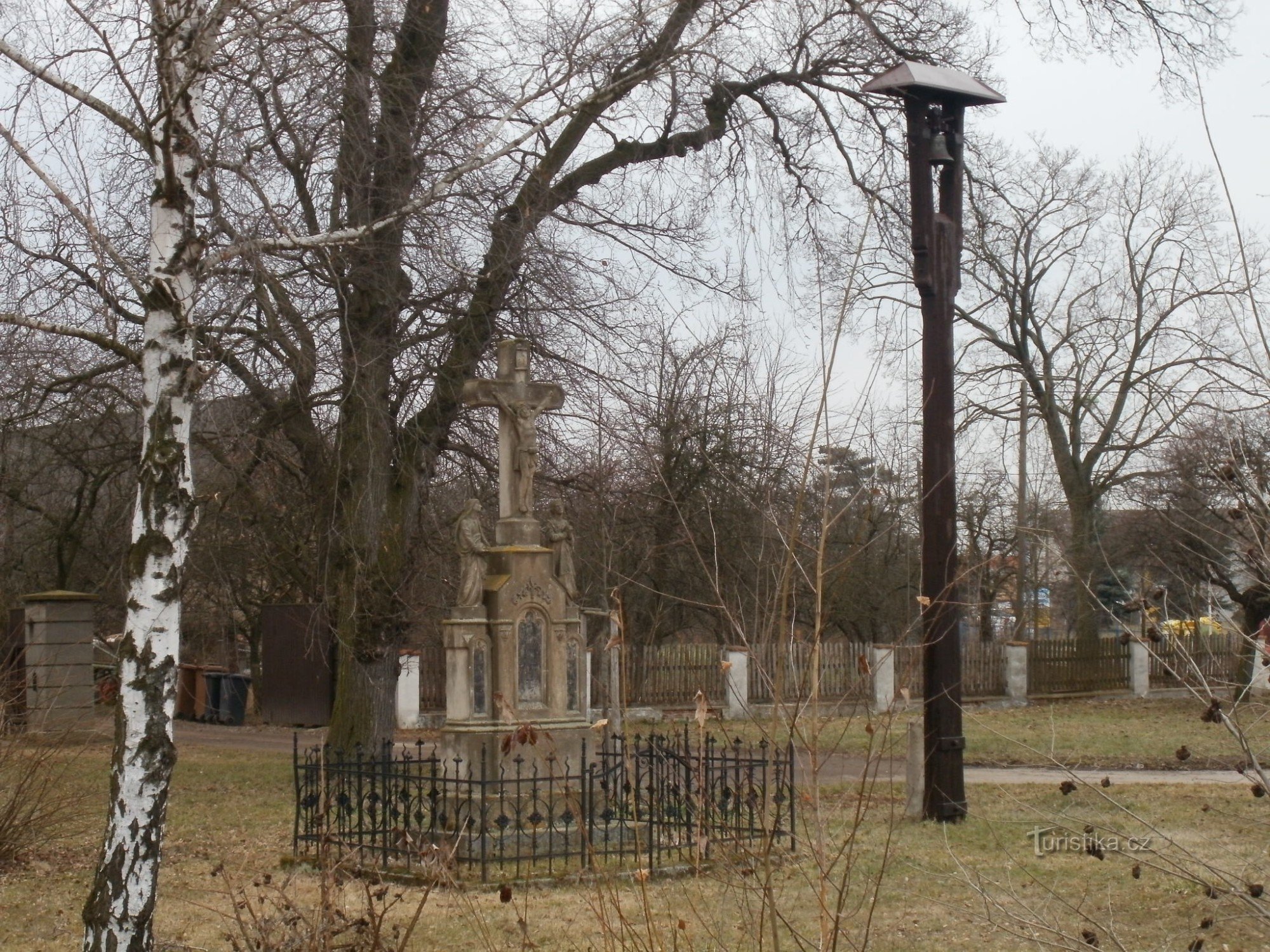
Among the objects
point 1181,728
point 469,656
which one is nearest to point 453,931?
point 469,656

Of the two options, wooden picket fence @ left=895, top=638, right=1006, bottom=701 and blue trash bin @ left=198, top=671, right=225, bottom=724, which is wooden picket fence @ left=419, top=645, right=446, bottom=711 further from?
wooden picket fence @ left=895, top=638, right=1006, bottom=701

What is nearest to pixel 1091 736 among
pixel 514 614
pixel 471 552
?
pixel 514 614

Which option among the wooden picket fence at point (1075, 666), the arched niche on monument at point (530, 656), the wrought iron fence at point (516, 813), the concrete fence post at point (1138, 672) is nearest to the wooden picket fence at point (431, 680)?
the wooden picket fence at point (1075, 666)

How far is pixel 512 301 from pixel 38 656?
10093mm

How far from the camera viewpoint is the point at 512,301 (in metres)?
12.5

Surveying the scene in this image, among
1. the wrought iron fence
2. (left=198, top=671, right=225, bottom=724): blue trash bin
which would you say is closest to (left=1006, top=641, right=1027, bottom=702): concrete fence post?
(left=198, top=671, right=225, bottom=724): blue trash bin

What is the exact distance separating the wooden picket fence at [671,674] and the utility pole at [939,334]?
1319cm

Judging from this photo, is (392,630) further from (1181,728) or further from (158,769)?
(1181,728)

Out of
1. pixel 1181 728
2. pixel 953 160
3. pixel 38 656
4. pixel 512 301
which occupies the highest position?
pixel 953 160

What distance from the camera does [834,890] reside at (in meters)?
7.59

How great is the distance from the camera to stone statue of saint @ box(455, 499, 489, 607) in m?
10.6

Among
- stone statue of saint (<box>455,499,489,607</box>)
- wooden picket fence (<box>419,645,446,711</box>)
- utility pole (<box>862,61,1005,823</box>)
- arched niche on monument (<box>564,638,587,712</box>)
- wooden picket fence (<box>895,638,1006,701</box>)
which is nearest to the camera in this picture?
utility pole (<box>862,61,1005,823</box>)

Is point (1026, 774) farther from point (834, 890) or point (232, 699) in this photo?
point (232, 699)

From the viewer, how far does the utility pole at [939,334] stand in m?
10.4
